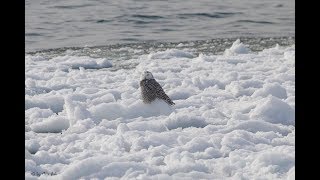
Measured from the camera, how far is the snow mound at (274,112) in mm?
5863

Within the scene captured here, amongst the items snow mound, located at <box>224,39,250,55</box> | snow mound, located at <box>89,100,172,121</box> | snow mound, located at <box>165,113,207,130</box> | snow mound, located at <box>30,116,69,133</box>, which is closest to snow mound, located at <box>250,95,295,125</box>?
snow mound, located at <box>165,113,207,130</box>

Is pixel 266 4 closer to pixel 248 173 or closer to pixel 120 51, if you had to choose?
pixel 120 51

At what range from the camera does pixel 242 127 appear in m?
5.55

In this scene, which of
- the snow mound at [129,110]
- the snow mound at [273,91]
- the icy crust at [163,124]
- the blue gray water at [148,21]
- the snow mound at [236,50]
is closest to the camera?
the icy crust at [163,124]

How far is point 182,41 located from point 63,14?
4961mm

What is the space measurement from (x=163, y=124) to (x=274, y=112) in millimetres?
1113

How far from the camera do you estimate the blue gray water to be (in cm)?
1326

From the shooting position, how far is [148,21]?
15.6 m

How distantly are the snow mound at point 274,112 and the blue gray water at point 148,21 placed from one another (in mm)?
6797

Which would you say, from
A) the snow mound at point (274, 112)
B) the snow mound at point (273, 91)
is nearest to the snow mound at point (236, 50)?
the snow mound at point (273, 91)

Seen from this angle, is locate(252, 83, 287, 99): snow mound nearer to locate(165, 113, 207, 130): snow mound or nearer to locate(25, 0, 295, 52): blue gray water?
locate(165, 113, 207, 130): snow mound

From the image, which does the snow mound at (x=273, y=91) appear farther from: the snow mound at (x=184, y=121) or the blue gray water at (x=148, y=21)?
the blue gray water at (x=148, y=21)
